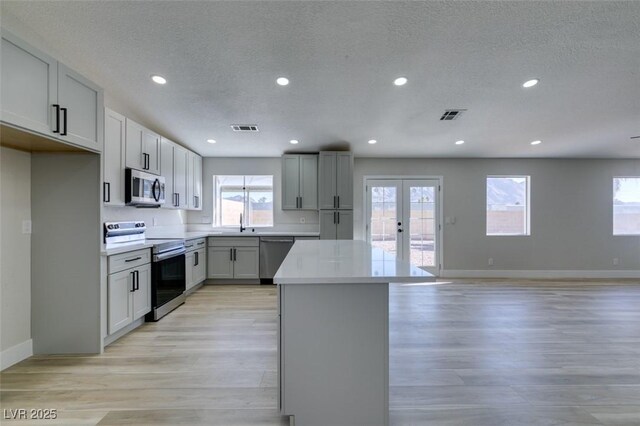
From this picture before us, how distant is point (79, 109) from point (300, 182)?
3.45m

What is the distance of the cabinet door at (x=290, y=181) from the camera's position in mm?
5391

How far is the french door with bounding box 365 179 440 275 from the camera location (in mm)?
5797

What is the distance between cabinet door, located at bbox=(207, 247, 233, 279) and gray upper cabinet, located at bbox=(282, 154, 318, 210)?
Answer: 1.32m

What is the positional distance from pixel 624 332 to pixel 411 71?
3.59m

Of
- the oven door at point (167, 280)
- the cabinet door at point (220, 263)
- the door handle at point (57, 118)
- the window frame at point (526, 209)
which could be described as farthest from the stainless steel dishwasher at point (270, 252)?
the window frame at point (526, 209)

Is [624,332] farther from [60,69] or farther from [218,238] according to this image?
[60,69]

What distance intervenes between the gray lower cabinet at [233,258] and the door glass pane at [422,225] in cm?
311

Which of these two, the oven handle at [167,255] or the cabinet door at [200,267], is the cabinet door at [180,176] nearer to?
the cabinet door at [200,267]

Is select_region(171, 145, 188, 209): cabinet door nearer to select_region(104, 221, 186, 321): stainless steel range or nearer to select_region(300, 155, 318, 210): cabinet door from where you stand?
select_region(104, 221, 186, 321): stainless steel range

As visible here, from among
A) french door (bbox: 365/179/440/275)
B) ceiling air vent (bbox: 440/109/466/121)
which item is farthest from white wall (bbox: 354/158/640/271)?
ceiling air vent (bbox: 440/109/466/121)

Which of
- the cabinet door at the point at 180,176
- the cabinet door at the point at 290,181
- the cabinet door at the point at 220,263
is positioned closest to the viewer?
the cabinet door at the point at 180,176

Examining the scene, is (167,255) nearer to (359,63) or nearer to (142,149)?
(142,149)

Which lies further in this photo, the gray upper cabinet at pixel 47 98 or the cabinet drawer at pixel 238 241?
the cabinet drawer at pixel 238 241

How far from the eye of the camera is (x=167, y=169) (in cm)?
429
